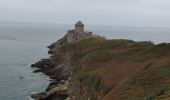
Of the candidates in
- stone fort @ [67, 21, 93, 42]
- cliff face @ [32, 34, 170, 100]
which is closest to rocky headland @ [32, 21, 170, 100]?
cliff face @ [32, 34, 170, 100]

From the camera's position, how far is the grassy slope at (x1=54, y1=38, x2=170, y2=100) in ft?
116

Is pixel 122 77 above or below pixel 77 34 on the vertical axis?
below

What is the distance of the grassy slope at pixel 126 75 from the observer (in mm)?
35500

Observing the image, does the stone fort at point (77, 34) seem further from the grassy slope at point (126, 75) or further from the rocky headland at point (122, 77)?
the grassy slope at point (126, 75)

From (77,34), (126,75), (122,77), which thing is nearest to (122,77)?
(122,77)

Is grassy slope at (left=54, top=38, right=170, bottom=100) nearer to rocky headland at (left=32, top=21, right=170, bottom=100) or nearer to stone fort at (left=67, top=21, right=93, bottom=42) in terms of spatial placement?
rocky headland at (left=32, top=21, right=170, bottom=100)

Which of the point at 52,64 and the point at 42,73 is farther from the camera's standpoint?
the point at 52,64

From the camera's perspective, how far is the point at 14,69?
112875mm

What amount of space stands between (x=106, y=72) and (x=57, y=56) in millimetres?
78161

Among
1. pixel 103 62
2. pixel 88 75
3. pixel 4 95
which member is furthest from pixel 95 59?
pixel 4 95

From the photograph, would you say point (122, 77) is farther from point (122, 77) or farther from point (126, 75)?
point (126, 75)

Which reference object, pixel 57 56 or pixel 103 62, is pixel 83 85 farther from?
pixel 57 56

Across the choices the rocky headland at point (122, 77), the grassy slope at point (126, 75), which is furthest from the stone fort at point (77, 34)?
the grassy slope at point (126, 75)

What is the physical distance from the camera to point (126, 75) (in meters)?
46.7
